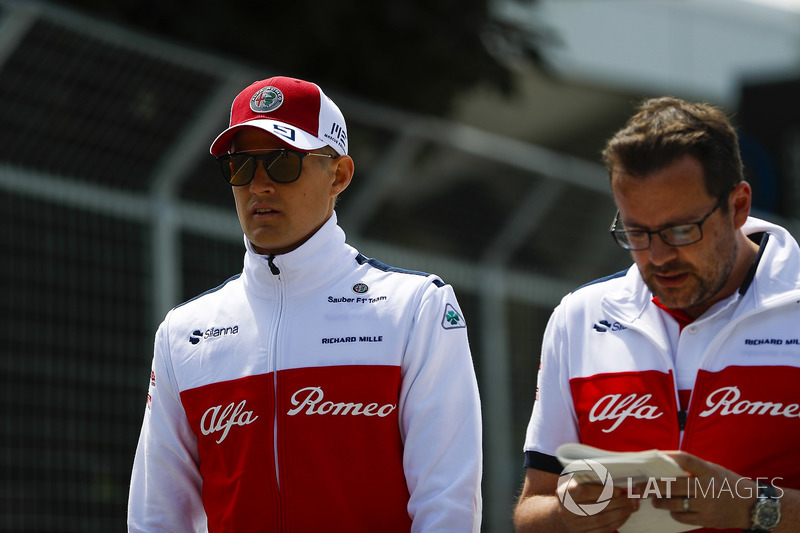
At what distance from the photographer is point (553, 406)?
3283mm

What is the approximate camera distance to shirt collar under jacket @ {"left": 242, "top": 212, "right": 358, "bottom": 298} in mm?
3316

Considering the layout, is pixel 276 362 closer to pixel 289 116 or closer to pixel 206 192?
pixel 289 116

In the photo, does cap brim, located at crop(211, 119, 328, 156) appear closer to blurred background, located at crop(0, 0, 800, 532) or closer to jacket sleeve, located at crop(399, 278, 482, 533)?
jacket sleeve, located at crop(399, 278, 482, 533)

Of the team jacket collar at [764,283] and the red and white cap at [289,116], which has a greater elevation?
the red and white cap at [289,116]

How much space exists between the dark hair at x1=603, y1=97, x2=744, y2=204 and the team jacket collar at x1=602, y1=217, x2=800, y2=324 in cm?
24

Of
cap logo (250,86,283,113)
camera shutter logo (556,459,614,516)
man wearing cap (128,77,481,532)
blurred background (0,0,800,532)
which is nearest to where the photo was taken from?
camera shutter logo (556,459,614,516)

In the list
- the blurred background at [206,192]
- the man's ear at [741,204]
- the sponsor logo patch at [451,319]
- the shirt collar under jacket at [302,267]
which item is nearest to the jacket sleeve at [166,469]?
the shirt collar under jacket at [302,267]

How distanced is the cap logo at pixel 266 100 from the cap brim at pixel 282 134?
6 centimetres

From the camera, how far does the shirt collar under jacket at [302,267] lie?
332 cm

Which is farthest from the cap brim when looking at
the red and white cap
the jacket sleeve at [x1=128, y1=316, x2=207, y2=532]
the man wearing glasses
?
the man wearing glasses

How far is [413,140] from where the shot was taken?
7.12m

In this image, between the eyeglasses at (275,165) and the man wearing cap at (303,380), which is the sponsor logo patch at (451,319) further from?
the eyeglasses at (275,165)

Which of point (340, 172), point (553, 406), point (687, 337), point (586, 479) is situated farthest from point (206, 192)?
point (586, 479)

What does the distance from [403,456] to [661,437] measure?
66cm
